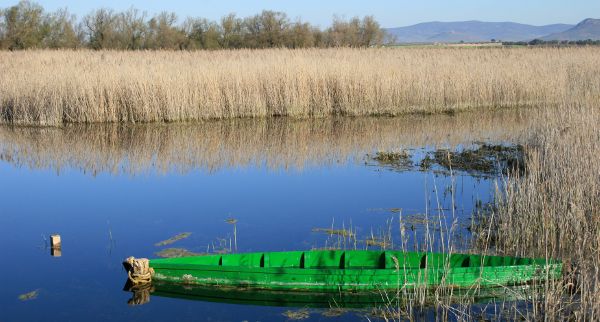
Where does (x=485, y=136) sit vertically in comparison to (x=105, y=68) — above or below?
below

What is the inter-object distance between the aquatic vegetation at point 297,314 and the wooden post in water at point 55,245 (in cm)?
243

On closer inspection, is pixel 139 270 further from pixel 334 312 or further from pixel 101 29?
pixel 101 29

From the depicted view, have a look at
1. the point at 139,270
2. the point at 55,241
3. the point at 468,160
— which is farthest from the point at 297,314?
the point at 468,160

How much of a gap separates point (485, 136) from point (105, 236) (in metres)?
7.28

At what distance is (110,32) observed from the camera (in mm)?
32812

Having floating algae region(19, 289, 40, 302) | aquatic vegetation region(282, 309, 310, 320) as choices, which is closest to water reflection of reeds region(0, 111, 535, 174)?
floating algae region(19, 289, 40, 302)

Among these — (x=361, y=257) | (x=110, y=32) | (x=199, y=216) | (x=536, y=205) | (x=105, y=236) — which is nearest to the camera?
(x=361, y=257)

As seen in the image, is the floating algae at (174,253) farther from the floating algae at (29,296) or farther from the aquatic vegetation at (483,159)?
the aquatic vegetation at (483,159)

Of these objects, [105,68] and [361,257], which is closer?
[361,257]

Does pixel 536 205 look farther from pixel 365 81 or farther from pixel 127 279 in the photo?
pixel 365 81

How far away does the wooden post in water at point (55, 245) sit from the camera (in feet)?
22.1

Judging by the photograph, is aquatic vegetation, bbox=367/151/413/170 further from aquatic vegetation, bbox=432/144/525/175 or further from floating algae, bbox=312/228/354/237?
floating algae, bbox=312/228/354/237

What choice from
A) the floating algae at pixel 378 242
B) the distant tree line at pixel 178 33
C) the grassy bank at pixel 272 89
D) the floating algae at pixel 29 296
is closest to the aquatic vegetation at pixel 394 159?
the floating algae at pixel 378 242

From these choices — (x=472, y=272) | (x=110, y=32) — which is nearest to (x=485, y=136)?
(x=472, y=272)
